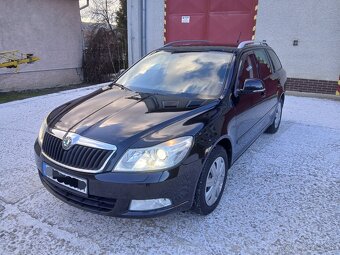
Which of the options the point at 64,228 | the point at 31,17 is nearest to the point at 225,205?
the point at 64,228

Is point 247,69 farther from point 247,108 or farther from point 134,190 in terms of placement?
point 134,190

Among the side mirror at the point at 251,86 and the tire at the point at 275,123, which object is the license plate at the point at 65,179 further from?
the tire at the point at 275,123

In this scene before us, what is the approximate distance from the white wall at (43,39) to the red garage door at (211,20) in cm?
463

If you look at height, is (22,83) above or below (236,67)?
below

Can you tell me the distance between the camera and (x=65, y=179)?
244cm

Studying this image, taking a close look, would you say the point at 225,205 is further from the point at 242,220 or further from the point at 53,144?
the point at 53,144

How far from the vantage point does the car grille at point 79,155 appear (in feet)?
7.39

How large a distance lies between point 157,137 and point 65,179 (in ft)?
2.79

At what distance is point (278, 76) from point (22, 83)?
9518 millimetres

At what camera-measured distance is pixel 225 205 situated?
299 centimetres

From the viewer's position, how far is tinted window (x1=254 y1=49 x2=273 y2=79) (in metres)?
4.09

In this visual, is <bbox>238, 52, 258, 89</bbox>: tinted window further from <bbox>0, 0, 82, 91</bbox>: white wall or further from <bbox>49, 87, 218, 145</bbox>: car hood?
<bbox>0, 0, 82, 91</bbox>: white wall

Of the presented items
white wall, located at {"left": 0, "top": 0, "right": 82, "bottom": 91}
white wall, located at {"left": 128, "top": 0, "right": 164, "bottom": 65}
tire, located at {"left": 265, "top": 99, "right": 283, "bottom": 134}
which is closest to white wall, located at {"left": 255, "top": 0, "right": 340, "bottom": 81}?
white wall, located at {"left": 128, "top": 0, "right": 164, "bottom": 65}

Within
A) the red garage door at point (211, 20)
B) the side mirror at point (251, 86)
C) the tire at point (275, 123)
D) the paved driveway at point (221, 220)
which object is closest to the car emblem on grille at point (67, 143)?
the paved driveway at point (221, 220)
